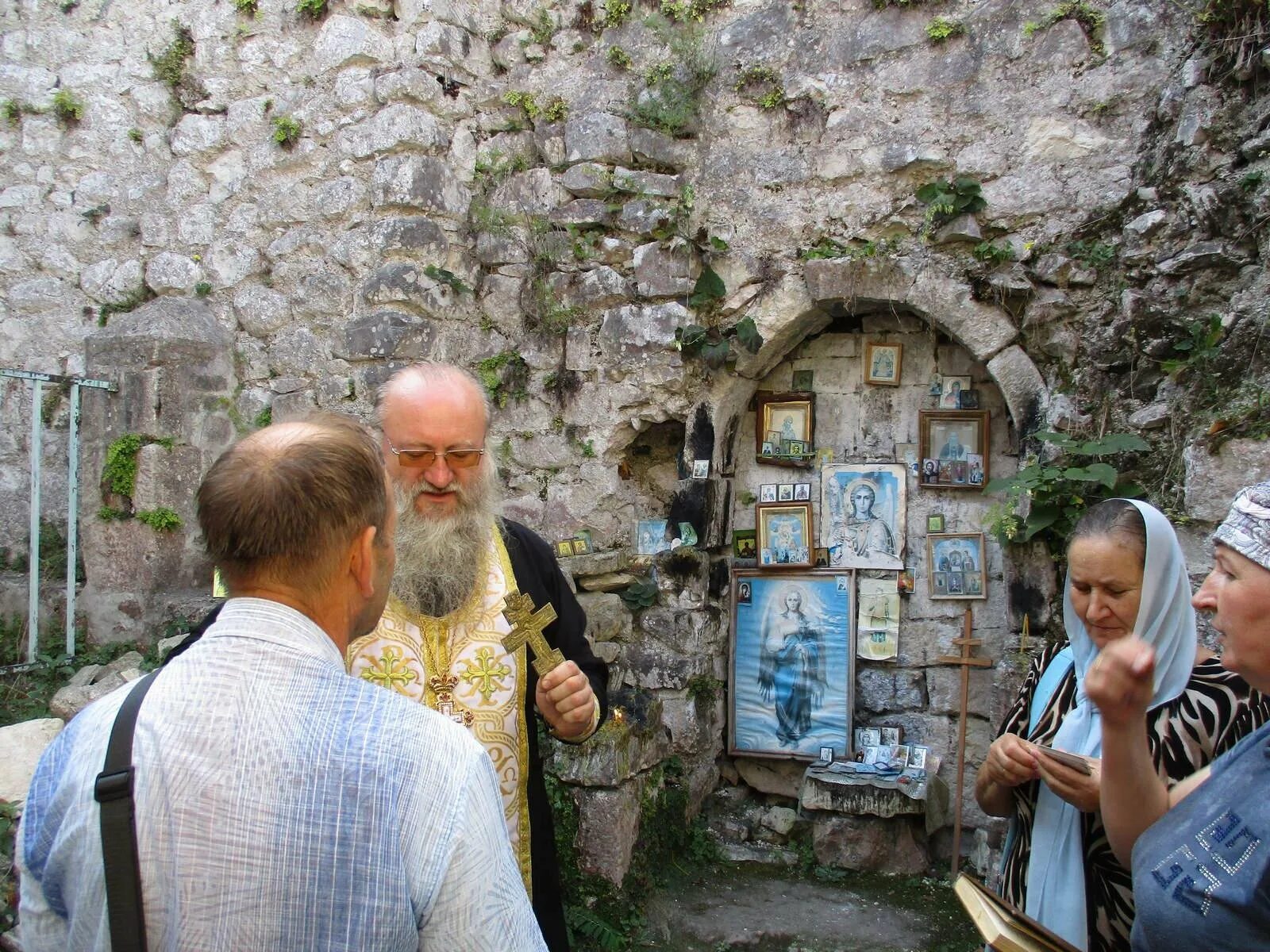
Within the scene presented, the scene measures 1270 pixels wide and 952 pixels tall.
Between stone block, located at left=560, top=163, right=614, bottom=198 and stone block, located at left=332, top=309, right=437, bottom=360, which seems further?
stone block, located at left=560, top=163, right=614, bottom=198

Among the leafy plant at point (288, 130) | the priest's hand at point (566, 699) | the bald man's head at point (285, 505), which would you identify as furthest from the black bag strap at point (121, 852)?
the leafy plant at point (288, 130)

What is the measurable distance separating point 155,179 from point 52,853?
5.11 meters

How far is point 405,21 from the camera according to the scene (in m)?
4.86

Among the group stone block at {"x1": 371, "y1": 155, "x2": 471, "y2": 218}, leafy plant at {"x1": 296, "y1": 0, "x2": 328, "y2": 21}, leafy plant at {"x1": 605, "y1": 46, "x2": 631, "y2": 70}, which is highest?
leafy plant at {"x1": 296, "y1": 0, "x2": 328, "y2": 21}

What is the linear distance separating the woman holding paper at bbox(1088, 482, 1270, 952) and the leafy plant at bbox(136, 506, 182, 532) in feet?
14.3

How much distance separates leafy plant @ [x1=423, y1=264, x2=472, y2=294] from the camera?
4.76 meters

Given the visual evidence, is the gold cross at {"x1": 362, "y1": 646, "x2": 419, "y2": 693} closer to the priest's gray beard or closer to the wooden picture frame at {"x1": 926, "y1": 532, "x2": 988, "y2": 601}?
the priest's gray beard

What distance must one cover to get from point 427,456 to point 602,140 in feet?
9.67

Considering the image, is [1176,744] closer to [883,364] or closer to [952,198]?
[952,198]

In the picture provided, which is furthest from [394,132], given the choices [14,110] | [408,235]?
[14,110]

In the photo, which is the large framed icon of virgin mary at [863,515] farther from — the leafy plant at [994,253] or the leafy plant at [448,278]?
the leafy plant at [448,278]

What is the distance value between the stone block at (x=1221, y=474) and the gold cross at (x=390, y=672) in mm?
2702

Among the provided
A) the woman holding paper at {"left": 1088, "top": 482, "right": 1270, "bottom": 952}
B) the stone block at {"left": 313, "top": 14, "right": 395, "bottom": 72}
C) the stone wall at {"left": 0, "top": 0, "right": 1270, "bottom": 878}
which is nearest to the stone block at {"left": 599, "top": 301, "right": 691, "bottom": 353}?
the stone wall at {"left": 0, "top": 0, "right": 1270, "bottom": 878}

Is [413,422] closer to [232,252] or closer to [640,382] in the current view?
[640,382]
